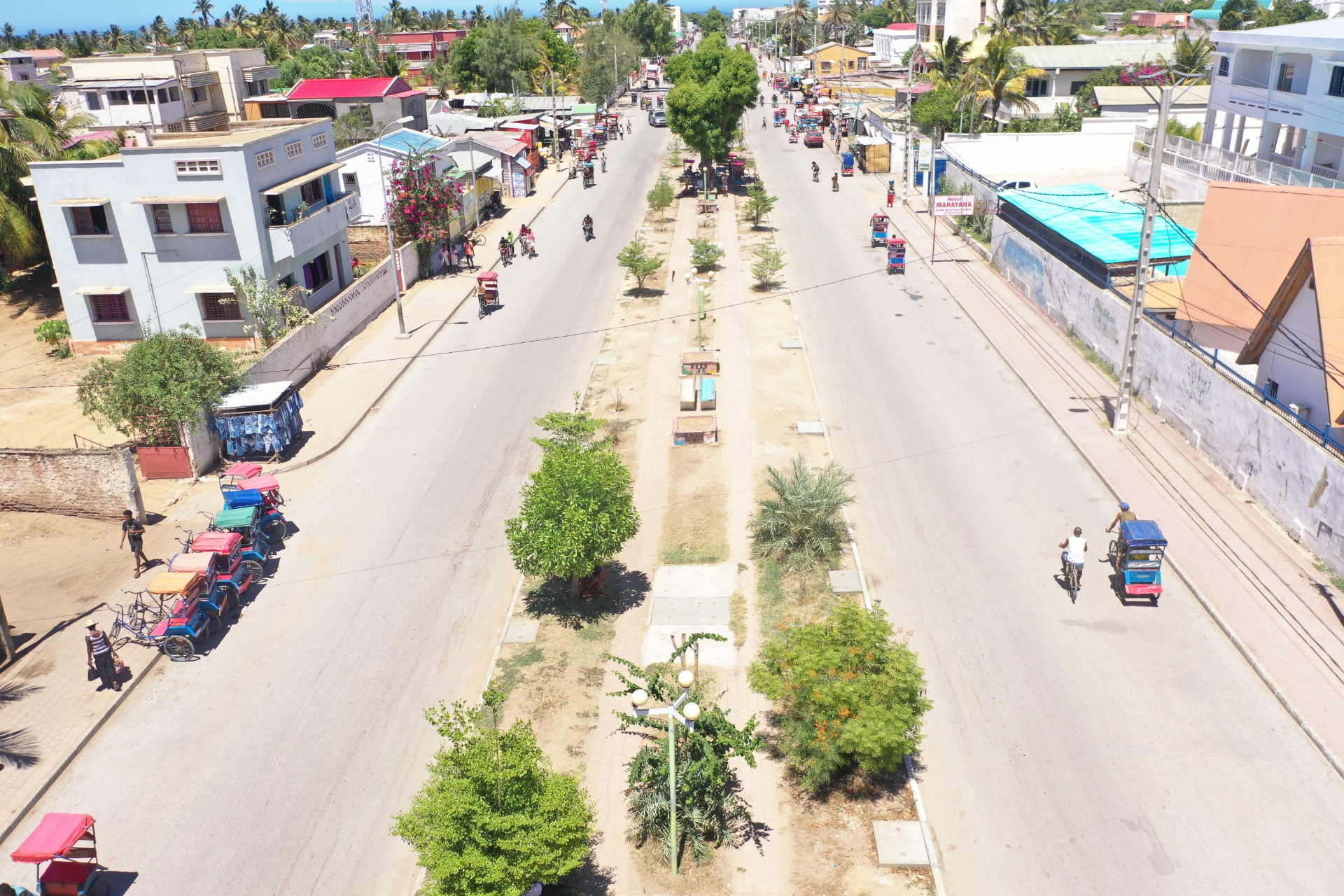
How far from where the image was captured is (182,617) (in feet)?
52.8

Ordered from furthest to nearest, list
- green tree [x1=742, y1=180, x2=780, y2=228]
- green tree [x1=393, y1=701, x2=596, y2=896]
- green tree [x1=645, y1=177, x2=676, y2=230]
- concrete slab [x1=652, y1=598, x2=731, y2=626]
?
green tree [x1=645, y1=177, x2=676, y2=230] < green tree [x1=742, y1=180, x2=780, y2=228] < concrete slab [x1=652, y1=598, x2=731, y2=626] < green tree [x1=393, y1=701, x2=596, y2=896]

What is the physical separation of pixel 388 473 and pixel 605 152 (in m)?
53.5

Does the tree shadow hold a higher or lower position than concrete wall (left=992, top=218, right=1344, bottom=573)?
lower

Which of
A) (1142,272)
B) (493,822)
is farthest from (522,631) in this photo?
(1142,272)

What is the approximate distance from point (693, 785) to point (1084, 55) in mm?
67896

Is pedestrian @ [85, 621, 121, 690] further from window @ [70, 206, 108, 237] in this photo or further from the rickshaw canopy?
window @ [70, 206, 108, 237]

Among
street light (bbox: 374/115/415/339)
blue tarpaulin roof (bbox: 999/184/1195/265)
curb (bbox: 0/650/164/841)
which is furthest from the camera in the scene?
street light (bbox: 374/115/415/339)

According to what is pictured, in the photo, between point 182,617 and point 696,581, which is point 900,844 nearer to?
point 696,581

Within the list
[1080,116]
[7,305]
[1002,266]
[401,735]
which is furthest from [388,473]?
[1080,116]

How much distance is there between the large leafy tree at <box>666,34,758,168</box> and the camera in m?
49.8

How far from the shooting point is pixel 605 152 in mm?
71500

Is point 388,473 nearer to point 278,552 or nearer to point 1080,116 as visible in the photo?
point 278,552

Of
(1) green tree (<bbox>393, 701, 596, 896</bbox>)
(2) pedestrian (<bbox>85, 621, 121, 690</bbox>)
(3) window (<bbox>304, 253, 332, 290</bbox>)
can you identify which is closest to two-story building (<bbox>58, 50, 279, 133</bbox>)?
(3) window (<bbox>304, 253, 332, 290</bbox>)

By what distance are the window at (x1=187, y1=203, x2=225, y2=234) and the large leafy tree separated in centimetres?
2704
